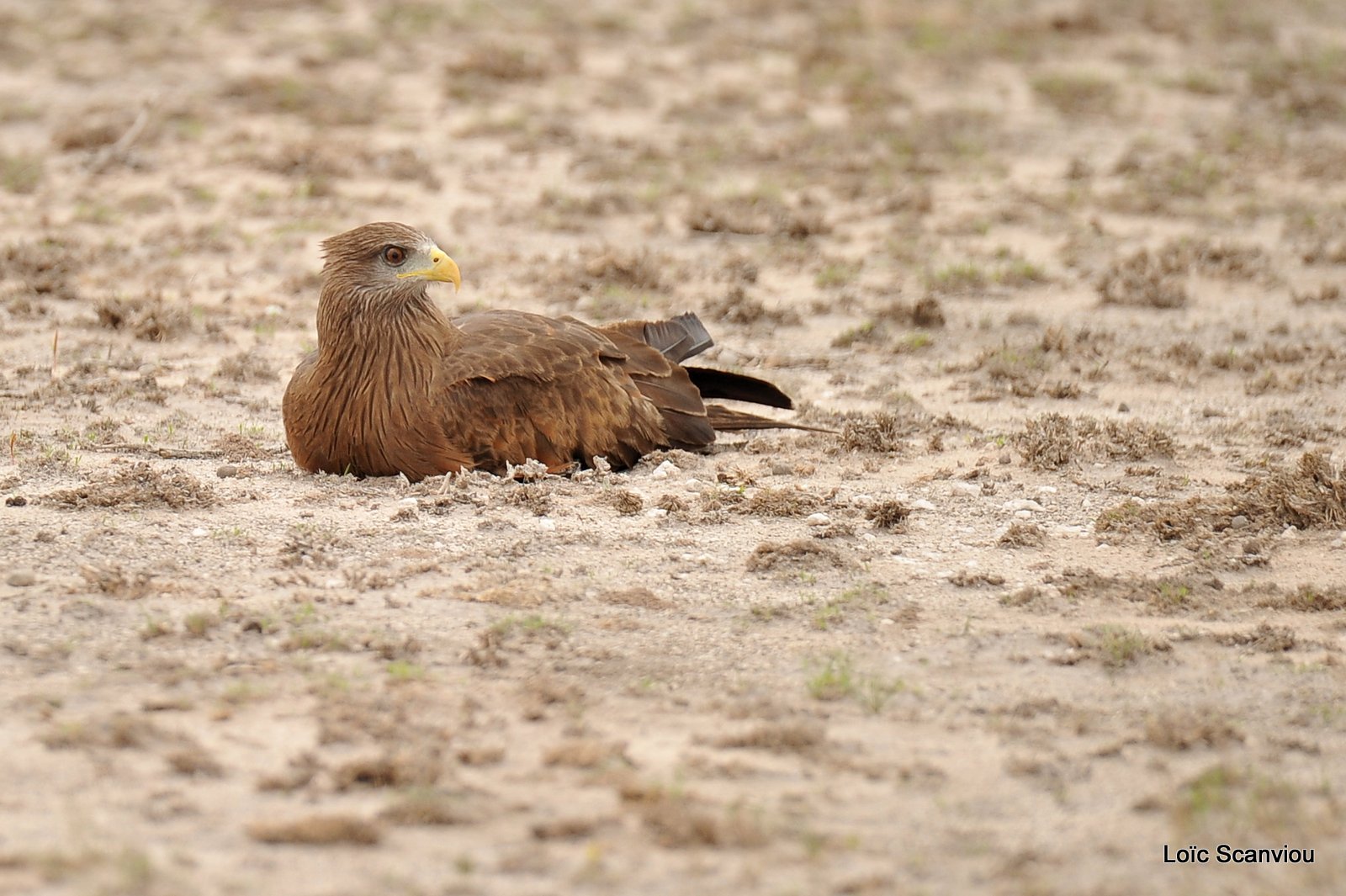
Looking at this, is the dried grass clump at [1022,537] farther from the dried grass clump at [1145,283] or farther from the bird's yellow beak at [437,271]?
the dried grass clump at [1145,283]

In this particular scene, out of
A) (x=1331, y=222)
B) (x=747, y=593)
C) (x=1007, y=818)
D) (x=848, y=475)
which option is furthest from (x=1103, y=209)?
(x=1007, y=818)

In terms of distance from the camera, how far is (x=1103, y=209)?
1300cm

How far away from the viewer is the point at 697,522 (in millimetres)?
6781

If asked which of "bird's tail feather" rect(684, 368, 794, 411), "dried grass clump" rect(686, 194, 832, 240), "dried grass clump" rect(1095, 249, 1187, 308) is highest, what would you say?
"dried grass clump" rect(686, 194, 832, 240)

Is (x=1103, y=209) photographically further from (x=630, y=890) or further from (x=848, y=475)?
(x=630, y=890)

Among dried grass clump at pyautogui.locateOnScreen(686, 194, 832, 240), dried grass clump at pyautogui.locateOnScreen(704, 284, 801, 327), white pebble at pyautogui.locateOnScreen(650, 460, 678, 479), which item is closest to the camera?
white pebble at pyautogui.locateOnScreen(650, 460, 678, 479)

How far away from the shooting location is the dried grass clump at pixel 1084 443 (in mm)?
7754

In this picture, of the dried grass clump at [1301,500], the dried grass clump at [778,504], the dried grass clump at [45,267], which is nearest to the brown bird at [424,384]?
the dried grass clump at [778,504]

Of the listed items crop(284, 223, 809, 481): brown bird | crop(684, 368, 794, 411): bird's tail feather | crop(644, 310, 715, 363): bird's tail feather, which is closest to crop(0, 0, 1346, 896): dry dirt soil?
crop(284, 223, 809, 481): brown bird

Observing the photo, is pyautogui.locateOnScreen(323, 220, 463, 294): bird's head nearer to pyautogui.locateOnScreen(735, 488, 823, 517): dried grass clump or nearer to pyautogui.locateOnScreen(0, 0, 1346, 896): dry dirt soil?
pyautogui.locateOnScreen(0, 0, 1346, 896): dry dirt soil

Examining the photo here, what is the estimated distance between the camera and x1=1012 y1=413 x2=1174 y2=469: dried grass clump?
7754 mm

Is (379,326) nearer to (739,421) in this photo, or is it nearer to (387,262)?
(387,262)

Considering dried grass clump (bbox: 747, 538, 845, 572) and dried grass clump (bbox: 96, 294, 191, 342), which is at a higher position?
dried grass clump (bbox: 96, 294, 191, 342)

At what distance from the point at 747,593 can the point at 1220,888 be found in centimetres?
230
